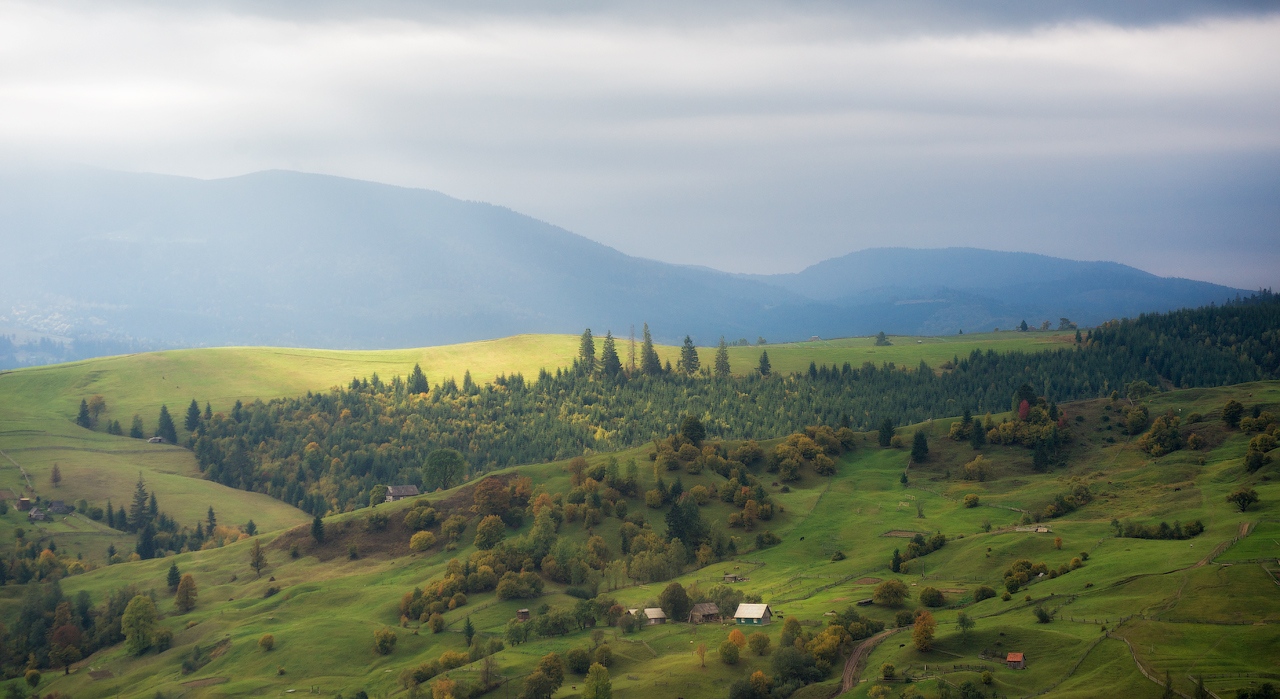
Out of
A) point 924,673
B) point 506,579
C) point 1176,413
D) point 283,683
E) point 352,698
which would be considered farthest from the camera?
point 1176,413

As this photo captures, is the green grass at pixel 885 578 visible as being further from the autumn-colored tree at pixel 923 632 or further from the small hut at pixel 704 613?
the small hut at pixel 704 613

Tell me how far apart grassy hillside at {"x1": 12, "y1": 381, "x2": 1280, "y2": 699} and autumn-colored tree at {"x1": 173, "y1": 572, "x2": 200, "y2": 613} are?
1.93 meters

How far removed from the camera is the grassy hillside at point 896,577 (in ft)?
307

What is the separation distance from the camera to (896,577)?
432 feet

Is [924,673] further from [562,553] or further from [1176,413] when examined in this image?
→ [1176,413]

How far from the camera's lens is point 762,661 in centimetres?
Result: 10838

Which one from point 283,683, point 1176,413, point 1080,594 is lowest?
point 283,683

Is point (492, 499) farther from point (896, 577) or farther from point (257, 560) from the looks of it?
point (896, 577)

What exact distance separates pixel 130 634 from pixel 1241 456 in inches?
6531

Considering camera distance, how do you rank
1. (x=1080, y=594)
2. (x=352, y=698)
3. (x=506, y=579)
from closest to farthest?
(x=1080, y=594) < (x=352, y=698) < (x=506, y=579)

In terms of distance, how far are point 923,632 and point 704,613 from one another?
1279 inches

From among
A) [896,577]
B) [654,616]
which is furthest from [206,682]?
[896,577]

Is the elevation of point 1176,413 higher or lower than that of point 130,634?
higher

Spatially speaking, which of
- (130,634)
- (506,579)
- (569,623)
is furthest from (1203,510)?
(130,634)
